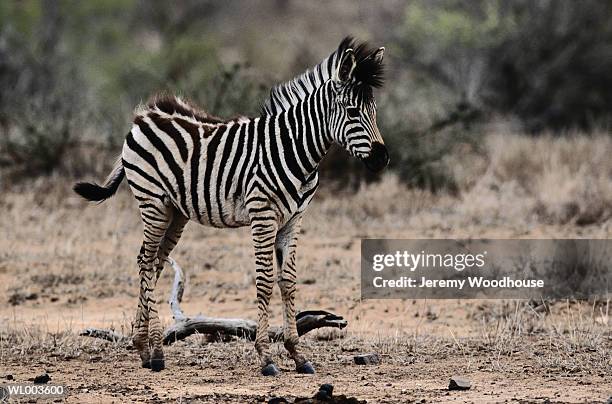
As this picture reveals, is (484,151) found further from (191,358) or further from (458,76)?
(191,358)

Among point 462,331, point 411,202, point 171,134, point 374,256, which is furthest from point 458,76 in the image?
point 171,134

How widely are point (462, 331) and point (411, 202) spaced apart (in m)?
5.29

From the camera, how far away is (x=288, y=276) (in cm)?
807

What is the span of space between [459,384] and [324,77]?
254 cm

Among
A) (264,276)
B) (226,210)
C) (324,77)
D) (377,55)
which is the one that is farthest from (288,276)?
(377,55)

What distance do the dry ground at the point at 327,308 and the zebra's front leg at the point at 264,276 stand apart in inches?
5.2

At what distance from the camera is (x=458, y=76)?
2184 cm

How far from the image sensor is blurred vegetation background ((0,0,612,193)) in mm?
15945

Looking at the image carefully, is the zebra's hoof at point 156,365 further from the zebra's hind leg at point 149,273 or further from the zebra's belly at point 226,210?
the zebra's belly at point 226,210

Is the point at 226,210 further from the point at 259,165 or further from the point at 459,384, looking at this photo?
the point at 459,384

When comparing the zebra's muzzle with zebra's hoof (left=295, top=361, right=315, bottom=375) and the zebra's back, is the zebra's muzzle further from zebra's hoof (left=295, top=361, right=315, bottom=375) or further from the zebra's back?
zebra's hoof (left=295, top=361, right=315, bottom=375)

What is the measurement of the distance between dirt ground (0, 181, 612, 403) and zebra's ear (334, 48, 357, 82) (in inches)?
85.7

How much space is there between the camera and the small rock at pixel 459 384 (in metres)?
7.11

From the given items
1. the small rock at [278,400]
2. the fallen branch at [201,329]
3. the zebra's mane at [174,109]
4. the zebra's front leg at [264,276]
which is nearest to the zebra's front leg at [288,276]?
the zebra's front leg at [264,276]
